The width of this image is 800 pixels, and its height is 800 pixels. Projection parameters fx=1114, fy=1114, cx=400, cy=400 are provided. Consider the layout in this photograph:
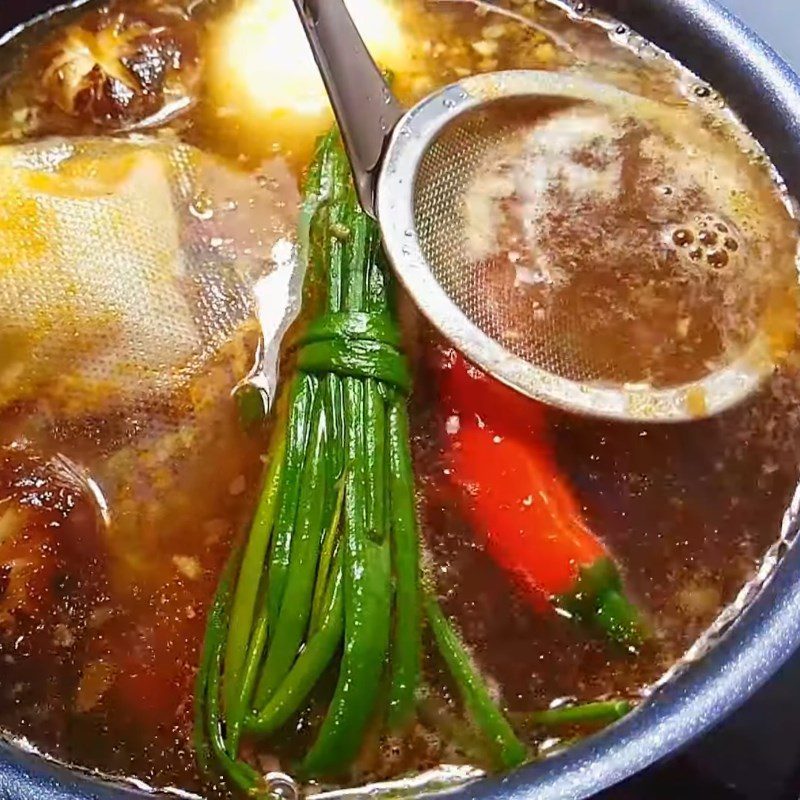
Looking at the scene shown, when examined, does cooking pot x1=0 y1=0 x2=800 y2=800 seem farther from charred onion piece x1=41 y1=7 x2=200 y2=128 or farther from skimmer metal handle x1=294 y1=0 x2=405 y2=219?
charred onion piece x1=41 y1=7 x2=200 y2=128

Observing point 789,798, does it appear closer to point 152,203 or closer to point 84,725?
point 84,725

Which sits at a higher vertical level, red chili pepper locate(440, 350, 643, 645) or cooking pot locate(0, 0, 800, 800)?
red chili pepper locate(440, 350, 643, 645)

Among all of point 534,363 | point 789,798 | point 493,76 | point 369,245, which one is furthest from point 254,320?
point 789,798

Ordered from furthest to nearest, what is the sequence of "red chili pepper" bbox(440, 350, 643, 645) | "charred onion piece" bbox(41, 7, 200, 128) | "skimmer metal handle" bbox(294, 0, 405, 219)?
"charred onion piece" bbox(41, 7, 200, 128) → "skimmer metal handle" bbox(294, 0, 405, 219) → "red chili pepper" bbox(440, 350, 643, 645)

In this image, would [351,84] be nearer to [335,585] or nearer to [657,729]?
[335,585]

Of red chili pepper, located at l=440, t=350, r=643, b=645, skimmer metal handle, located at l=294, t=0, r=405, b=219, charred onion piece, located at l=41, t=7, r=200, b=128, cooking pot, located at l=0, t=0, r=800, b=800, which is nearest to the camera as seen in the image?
cooking pot, located at l=0, t=0, r=800, b=800

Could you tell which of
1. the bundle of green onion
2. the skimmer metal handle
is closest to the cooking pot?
the bundle of green onion

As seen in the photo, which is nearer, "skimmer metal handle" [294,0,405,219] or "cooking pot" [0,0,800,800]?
"cooking pot" [0,0,800,800]

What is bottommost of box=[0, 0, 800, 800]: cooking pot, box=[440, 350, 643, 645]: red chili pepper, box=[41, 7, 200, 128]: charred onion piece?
box=[0, 0, 800, 800]: cooking pot
